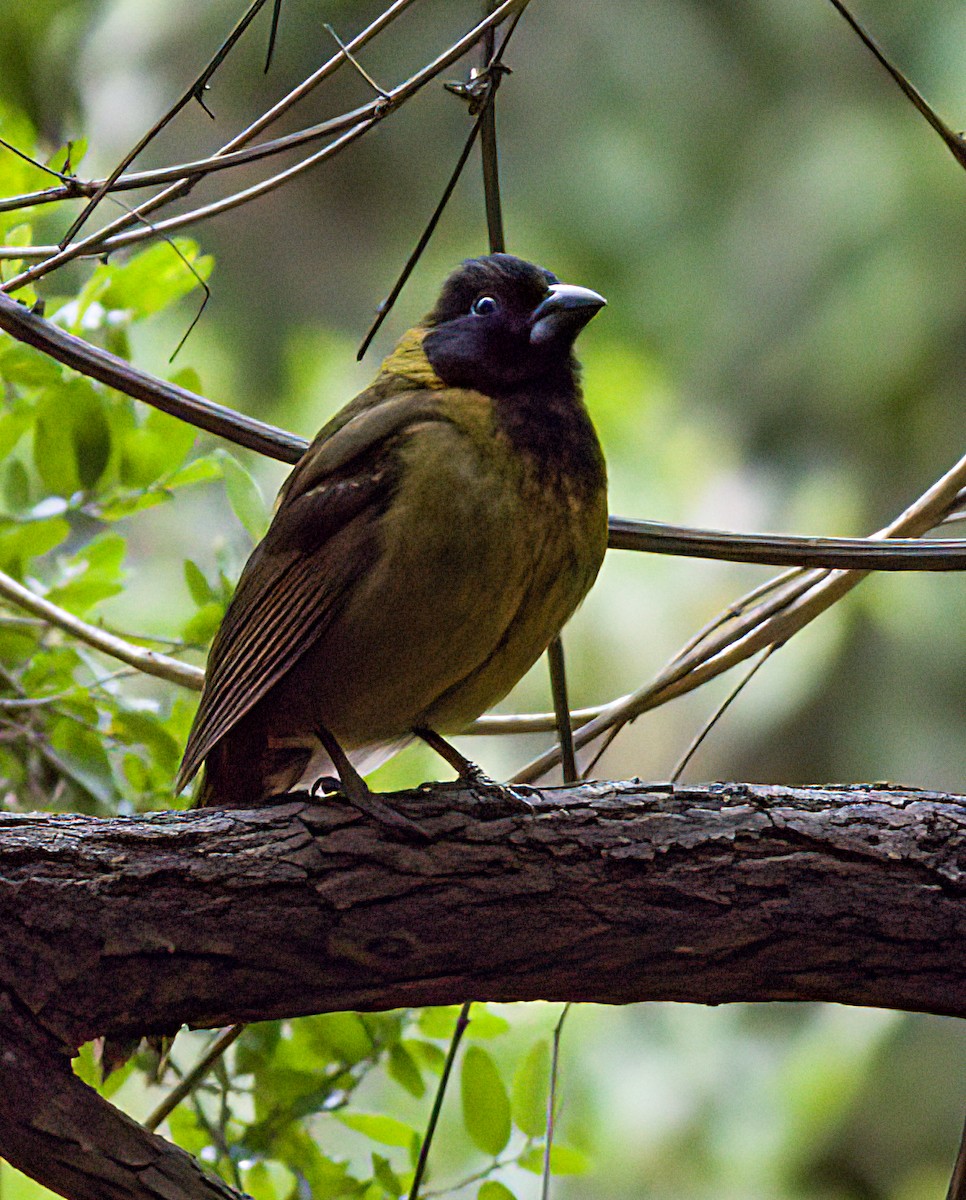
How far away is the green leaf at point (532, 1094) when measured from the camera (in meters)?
2.62

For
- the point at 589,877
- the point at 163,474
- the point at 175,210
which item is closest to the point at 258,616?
the point at 163,474

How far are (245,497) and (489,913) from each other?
1199mm

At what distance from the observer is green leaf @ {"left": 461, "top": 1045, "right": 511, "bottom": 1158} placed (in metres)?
2.60

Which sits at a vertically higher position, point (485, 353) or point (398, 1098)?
point (485, 353)

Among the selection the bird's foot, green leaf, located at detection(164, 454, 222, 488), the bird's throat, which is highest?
the bird's throat

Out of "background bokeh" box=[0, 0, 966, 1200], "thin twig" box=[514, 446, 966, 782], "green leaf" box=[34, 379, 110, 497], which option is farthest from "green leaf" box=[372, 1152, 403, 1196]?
"background bokeh" box=[0, 0, 966, 1200]

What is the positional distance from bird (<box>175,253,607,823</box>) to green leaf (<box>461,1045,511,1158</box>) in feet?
1.70

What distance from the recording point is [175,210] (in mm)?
6863

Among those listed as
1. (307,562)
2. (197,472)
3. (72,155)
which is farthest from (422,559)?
(72,155)

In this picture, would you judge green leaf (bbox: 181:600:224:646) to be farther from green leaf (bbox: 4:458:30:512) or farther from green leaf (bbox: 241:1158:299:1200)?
green leaf (bbox: 241:1158:299:1200)

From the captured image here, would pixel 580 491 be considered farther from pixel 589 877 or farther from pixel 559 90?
pixel 559 90

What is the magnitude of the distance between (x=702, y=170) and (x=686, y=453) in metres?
2.79

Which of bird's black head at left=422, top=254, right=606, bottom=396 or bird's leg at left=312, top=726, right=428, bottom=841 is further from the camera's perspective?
bird's black head at left=422, top=254, right=606, bottom=396

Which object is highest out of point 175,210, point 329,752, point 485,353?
point 175,210
